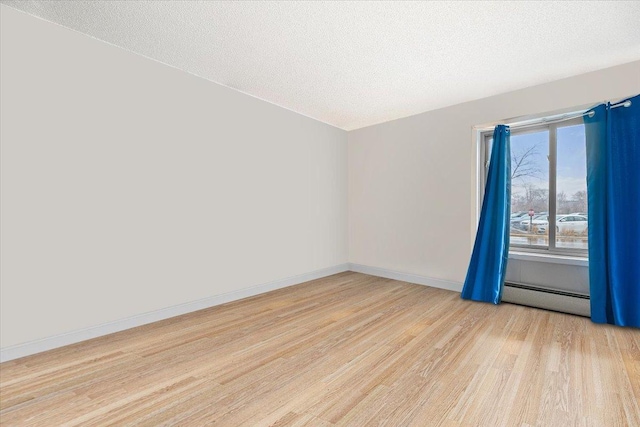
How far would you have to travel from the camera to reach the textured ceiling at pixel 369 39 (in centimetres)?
208

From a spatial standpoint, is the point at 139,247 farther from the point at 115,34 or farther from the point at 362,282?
the point at 362,282

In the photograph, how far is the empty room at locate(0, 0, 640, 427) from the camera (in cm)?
178

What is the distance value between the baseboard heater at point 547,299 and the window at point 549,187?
488 millimetres

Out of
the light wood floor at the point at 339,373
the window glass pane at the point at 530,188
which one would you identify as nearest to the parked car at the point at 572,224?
the window glass pane at the point at 530,188

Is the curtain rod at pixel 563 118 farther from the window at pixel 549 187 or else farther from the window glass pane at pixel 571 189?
the window glass pane at pixel 571 189

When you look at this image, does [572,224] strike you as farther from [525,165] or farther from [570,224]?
[525,165]

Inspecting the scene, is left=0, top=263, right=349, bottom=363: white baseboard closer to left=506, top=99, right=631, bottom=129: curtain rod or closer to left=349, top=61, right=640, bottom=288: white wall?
left=349, top=61, right=640, bottom=288: white wall

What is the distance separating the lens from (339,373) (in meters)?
1.92

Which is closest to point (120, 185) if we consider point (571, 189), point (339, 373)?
point (339, 373)

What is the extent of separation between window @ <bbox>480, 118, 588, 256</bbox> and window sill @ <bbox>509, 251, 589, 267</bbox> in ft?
0.28

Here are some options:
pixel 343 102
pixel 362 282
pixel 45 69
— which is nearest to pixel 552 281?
pixel 362 282

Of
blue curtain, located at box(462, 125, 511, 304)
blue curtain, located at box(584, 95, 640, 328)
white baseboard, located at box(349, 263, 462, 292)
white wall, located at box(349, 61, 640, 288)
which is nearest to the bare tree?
blue curtain, located at box(462, 125, 511, 304)

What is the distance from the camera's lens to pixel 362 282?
4.37 metres

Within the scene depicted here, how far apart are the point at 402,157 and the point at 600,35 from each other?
2.43m
